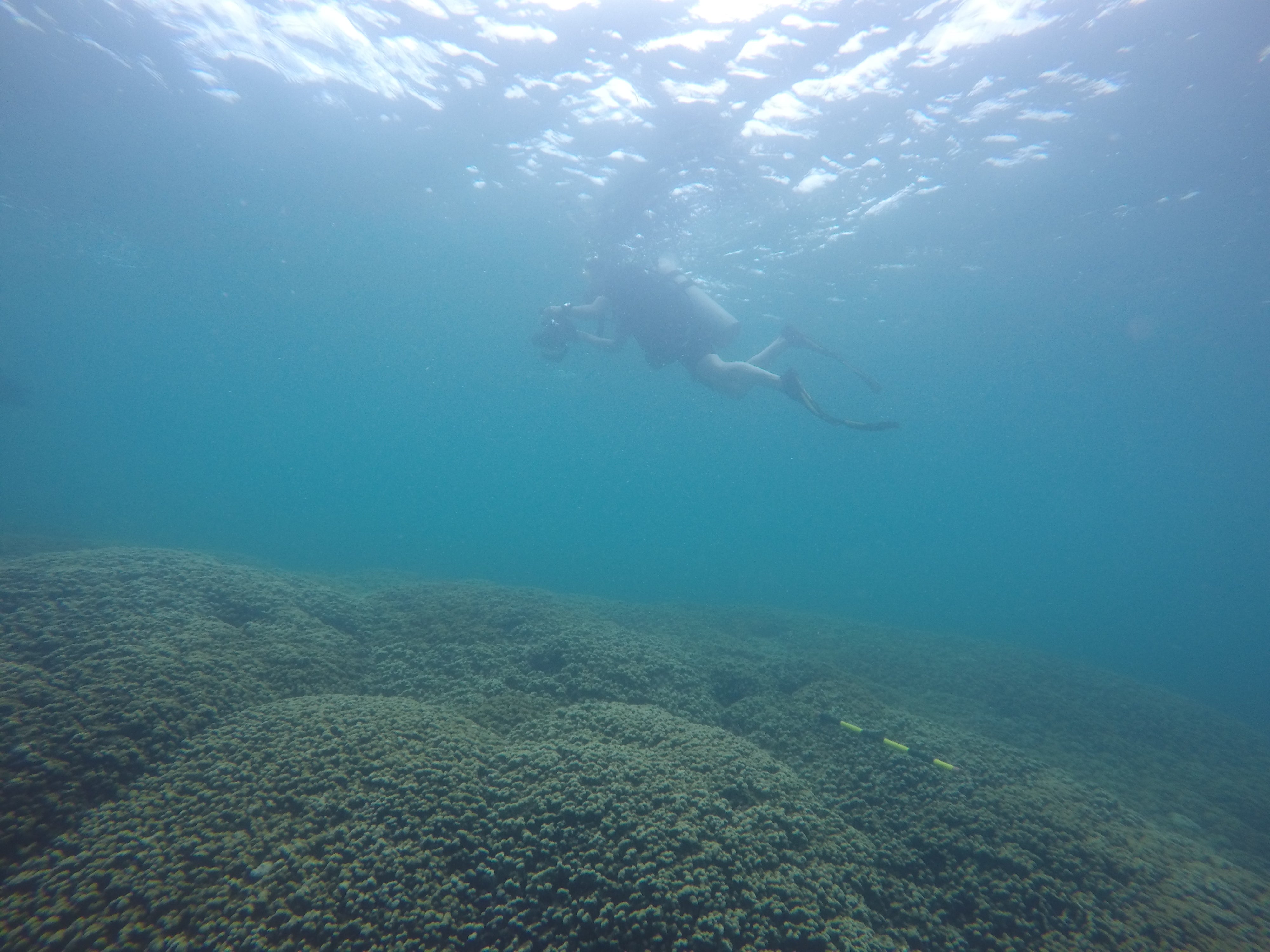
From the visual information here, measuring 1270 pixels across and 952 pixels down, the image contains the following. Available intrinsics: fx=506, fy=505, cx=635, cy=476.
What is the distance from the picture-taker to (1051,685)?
395 inches

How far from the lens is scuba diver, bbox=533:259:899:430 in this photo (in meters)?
13.6

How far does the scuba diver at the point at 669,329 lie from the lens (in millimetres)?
13609

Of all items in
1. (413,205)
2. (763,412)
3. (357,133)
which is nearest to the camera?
(357,133)

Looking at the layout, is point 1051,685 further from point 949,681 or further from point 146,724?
point 146,724

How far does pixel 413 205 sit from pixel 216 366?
262 ft

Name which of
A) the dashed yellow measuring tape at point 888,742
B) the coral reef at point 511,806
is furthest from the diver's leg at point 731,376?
the dashed yellow measuring tape at point 888,742

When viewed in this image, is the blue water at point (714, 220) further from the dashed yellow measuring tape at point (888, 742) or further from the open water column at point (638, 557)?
the dashed yellow measuring tape at point (888, 742)

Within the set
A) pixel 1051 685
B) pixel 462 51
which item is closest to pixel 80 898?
pixel 1051 685

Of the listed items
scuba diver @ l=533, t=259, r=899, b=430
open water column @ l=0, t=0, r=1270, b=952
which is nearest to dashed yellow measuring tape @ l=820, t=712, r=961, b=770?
open water column @ l=0, t=0, r=1270, b=952

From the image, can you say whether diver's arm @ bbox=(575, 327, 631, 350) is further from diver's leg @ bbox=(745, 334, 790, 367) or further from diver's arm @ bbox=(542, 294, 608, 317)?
diver's leg @ bbox=(745, 334, 790, 367)

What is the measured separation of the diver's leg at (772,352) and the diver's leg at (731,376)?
0.40m

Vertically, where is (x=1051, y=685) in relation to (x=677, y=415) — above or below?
below

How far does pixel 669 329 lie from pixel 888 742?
11278 mm

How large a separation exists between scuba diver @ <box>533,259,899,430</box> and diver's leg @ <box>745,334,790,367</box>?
0.07 ft
